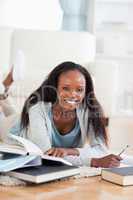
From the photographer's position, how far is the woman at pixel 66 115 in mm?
1562

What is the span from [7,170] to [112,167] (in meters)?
0.33

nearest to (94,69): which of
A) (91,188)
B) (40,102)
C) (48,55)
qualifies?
(48,55)

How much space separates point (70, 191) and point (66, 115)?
76 cm

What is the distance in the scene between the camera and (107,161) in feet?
3.92

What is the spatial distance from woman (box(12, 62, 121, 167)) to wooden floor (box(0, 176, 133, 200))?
0.46 meters

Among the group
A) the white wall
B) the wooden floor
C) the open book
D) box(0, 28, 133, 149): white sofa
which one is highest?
the white wall

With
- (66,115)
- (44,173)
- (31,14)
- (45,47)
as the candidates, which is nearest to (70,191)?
(44,173)

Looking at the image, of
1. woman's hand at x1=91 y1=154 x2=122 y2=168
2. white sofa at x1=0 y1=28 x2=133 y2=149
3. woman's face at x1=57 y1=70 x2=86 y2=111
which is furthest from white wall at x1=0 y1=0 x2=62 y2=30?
woman's hand at x1=91 y1=154 x2=122 y2=168

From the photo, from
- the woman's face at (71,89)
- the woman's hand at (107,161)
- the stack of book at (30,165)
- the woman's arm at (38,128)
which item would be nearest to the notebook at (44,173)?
the stack of book at (30,165)

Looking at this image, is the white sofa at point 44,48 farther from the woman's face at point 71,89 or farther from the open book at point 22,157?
the open book at point 22,157

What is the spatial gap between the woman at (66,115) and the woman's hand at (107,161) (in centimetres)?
25

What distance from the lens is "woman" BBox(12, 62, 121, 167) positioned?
1.56 m

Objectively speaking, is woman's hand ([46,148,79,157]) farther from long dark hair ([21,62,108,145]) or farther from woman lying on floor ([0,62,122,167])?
long dark hair ([21,62,108,145])

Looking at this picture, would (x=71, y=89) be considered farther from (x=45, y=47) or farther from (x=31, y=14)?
(x=31, y=14)
